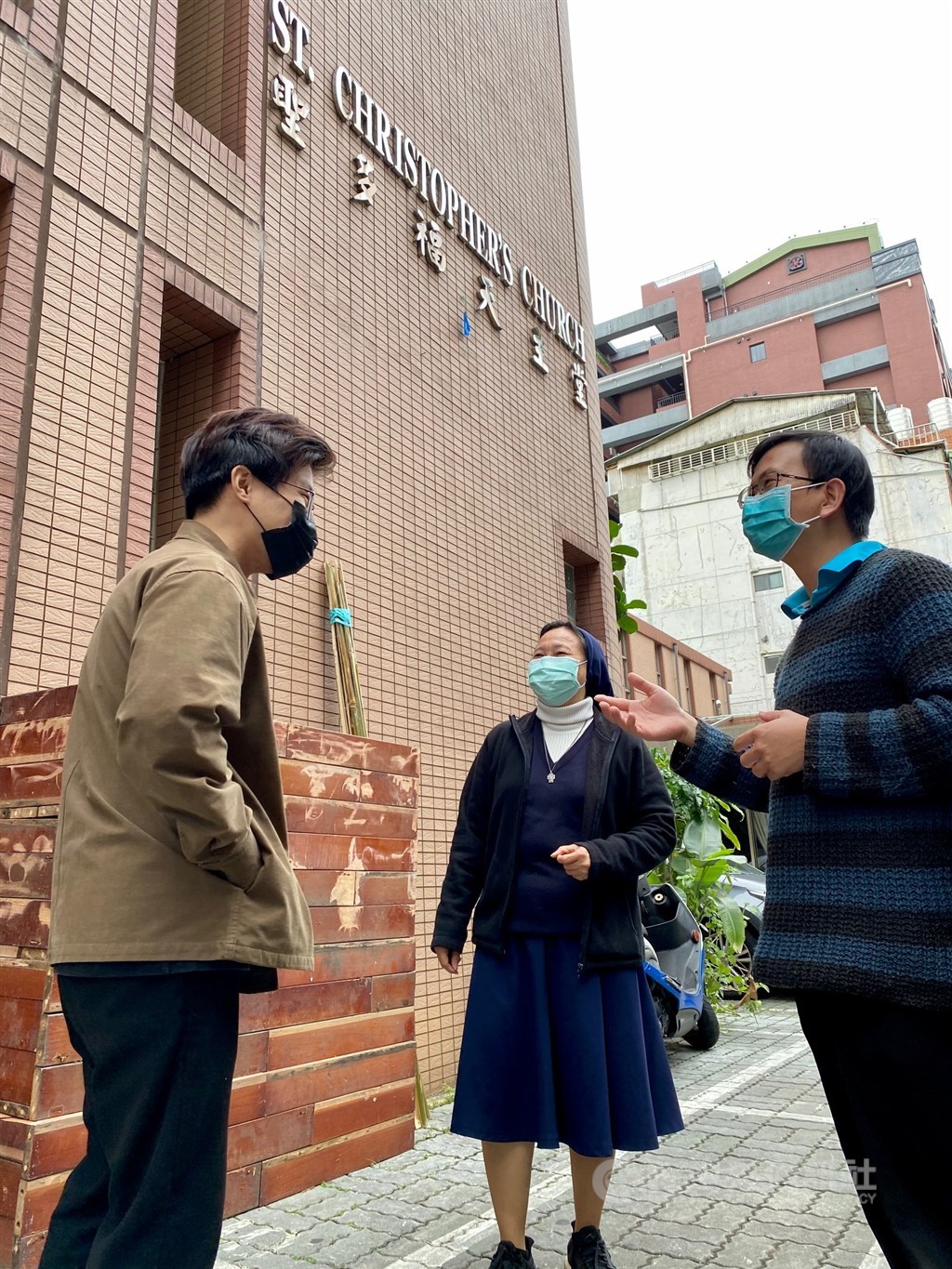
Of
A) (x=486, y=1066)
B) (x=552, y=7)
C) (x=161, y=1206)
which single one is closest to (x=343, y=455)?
(x=486, y=1066)

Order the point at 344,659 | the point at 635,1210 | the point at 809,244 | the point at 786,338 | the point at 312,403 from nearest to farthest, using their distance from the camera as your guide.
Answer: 1. the point at 635,1210
2. the point at 344,659
3. the point at 312,403
4. the point at 786,338
5. the point at 809,244

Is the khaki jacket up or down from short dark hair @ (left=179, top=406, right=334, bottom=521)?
down

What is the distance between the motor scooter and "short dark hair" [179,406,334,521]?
4.01 meters

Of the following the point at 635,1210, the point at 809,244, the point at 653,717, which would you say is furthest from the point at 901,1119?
the point at 809,244

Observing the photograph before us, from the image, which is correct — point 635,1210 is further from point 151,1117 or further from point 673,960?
point 673,960

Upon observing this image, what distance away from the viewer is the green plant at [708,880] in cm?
751

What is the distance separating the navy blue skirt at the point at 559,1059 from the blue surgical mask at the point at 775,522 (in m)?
1.43

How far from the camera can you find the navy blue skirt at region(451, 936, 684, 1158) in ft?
9.08

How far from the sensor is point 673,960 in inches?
233

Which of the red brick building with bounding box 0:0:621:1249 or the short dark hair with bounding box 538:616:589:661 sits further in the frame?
the red brick building with bounding box 0:0:621:1249

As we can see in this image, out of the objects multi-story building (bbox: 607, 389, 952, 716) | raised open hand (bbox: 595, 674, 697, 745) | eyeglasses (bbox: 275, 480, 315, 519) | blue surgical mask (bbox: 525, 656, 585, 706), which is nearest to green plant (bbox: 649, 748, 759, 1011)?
blue surgical mask (bbox: 525, 656, 585, 706)

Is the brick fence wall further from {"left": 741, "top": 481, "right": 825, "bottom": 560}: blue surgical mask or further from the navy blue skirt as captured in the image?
{"left": 741, "top": 481, "right": 825, "bottom": 560}: blue surgical mask

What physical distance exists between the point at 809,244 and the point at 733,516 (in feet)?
79.7

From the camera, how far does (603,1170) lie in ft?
9.17
